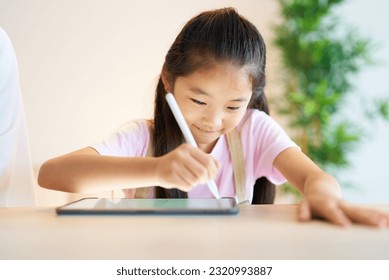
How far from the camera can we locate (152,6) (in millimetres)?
2523

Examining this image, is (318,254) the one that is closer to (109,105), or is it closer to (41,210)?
(41,210)

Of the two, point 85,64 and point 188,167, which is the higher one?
point 85,64

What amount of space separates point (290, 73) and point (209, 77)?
64.6 inches

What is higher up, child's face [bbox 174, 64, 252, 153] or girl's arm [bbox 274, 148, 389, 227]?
child's face [bbox 174, 64, 252, 153]

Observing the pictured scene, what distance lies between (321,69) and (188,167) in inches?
75.0

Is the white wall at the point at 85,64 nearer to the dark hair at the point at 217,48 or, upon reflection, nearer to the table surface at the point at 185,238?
the dark hair at the point at 217,48

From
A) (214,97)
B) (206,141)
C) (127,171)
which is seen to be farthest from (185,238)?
(206,141)

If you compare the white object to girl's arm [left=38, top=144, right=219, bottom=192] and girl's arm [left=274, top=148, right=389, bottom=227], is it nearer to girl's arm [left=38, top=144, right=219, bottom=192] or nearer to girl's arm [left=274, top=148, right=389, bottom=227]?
girl's arm [left=38, top=144, right=219, bottom=192]

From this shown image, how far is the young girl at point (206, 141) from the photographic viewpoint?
2.12 feet

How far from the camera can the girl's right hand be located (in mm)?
536

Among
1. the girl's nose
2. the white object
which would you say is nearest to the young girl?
the girl's nose

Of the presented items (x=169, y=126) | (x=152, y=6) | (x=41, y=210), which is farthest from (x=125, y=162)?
(x=152, y=6)

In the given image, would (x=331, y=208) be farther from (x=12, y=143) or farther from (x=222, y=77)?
(x=12, y=143)

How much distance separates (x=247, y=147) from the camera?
103 centimetres
